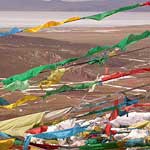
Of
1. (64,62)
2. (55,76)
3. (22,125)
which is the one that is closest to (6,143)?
(22,125)

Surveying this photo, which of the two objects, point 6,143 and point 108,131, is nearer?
point 6,143

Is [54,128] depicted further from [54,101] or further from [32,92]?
[32,92]

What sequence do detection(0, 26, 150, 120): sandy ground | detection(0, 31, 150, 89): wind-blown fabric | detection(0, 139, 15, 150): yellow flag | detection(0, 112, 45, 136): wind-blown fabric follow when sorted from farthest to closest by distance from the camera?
1. detection(0, 26, 150, 120): sandy ground
2. detection(0, 112, 45, 136): wind-blown fabric
3. detection(0, 31, 150, 89): wind-blown fabric
4. detection(0, 139, 15, 150): yellow flag

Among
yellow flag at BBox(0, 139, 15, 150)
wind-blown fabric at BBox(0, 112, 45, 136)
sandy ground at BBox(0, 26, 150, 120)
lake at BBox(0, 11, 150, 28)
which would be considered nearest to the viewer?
yellow flag at BBox(0, 139, 15, 150)

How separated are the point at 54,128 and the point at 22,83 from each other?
10.6 ft

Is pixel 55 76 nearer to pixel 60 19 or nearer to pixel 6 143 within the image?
pixel 6 143

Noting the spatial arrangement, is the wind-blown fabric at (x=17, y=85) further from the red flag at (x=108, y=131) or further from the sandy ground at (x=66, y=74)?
the sandy ground at (x=66, y=74)

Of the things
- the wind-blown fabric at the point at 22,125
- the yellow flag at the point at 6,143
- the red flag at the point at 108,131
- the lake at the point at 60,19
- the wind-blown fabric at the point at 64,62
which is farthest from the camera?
the lake at the point at 60,19

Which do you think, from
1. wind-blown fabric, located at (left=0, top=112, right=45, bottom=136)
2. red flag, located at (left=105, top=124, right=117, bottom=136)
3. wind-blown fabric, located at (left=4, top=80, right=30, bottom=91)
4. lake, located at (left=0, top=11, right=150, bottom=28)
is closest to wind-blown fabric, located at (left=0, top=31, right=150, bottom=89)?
wind-blown fabric, located at (left=4, top=80, right=30, bottom=91)

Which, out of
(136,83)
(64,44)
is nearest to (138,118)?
(136,83)

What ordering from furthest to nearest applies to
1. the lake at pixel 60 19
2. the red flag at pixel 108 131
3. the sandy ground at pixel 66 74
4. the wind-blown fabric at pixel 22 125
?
the lake at pixel 60 19, the sandy ground at pixel 66 74, the red flag at pixel 108 131, the wind-blown fabric at pixel 22 125

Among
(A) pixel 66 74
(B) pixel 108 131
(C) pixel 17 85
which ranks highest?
(C) pixel 17 85

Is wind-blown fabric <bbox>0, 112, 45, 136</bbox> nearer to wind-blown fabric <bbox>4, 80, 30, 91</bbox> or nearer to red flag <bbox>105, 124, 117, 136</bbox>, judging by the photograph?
wind-blown fabric <bbox>4, 80, 30, 91</bbox>

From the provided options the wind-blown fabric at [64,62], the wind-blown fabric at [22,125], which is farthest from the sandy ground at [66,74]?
the wind-blown fabric at [22,125]
